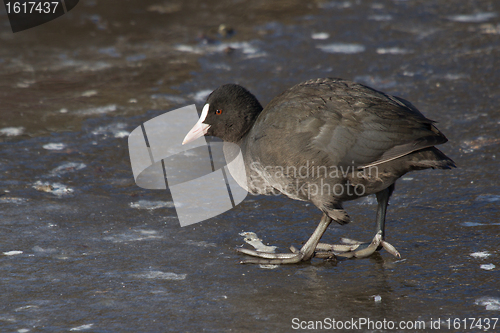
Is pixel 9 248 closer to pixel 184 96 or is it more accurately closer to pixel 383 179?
pixel 383 179

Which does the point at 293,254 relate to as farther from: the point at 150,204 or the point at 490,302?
the point at 150,204

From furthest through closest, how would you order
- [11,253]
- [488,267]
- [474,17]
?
[474,17], [11,253], [488,267]

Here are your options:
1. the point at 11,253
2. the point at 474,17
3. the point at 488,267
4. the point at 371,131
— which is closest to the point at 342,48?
the point at 474,17

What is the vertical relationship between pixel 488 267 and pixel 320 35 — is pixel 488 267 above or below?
below

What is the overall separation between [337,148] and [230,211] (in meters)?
1.17

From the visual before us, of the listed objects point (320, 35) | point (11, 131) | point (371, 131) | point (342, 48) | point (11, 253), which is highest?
point (371, 131)

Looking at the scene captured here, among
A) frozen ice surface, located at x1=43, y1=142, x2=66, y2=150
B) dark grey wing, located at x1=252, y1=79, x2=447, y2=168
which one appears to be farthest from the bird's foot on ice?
frozen ice surface, located at x1=43, y1=142, x2=66, y2=150

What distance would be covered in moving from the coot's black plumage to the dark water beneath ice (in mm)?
311

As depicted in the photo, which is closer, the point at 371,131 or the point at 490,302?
the point at 490,302

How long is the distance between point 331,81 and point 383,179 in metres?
0.82

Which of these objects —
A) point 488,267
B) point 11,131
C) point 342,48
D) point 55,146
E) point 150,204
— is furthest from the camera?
point 342,48

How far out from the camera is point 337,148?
3.63 metres

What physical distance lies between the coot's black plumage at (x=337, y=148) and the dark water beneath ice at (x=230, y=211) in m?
0.31

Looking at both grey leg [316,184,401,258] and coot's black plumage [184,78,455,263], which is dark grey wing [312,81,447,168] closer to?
coot's black plumage [184,78,455,263]
